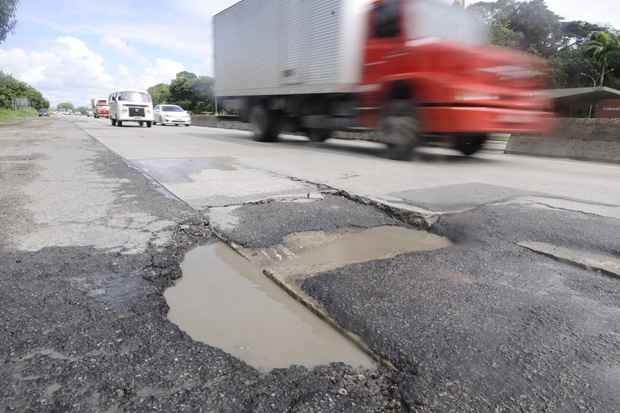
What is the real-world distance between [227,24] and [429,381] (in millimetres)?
13133

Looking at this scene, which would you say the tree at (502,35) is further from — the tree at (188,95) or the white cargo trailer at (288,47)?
the tree at (188,95)

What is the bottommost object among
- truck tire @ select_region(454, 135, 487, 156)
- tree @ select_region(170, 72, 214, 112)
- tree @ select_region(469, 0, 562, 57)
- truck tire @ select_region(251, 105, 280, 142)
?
truck tire @ select_region(454, 135, 487, 156)

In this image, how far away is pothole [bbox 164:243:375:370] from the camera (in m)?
1.70

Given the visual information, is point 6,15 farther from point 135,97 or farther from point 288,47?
point 288,47

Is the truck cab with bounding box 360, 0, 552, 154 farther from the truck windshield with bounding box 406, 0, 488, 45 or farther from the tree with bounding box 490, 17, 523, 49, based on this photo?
the tree with bounding box 490, 17, 523, 49

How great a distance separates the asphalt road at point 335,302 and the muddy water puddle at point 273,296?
A: 0.29ft

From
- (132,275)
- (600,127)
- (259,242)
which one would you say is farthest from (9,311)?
(600,127)

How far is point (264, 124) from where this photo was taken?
11.9 m

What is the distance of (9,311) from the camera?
192 cm

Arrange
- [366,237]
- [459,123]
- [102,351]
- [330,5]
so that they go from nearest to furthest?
[102,351]
[366,237]
[459,123]
[330,5]

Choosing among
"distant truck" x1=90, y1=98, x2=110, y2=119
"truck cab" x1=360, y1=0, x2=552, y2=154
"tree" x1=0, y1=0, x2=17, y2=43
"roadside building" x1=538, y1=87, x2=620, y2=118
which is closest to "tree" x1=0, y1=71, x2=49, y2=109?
"distant truck" x1=90, y1=98, x2=110, y2=119

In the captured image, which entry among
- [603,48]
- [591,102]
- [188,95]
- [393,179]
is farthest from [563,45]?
[393,179]

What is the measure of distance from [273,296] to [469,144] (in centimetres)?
742

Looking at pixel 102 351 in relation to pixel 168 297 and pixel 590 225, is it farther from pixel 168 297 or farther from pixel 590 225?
pixel 590 225
